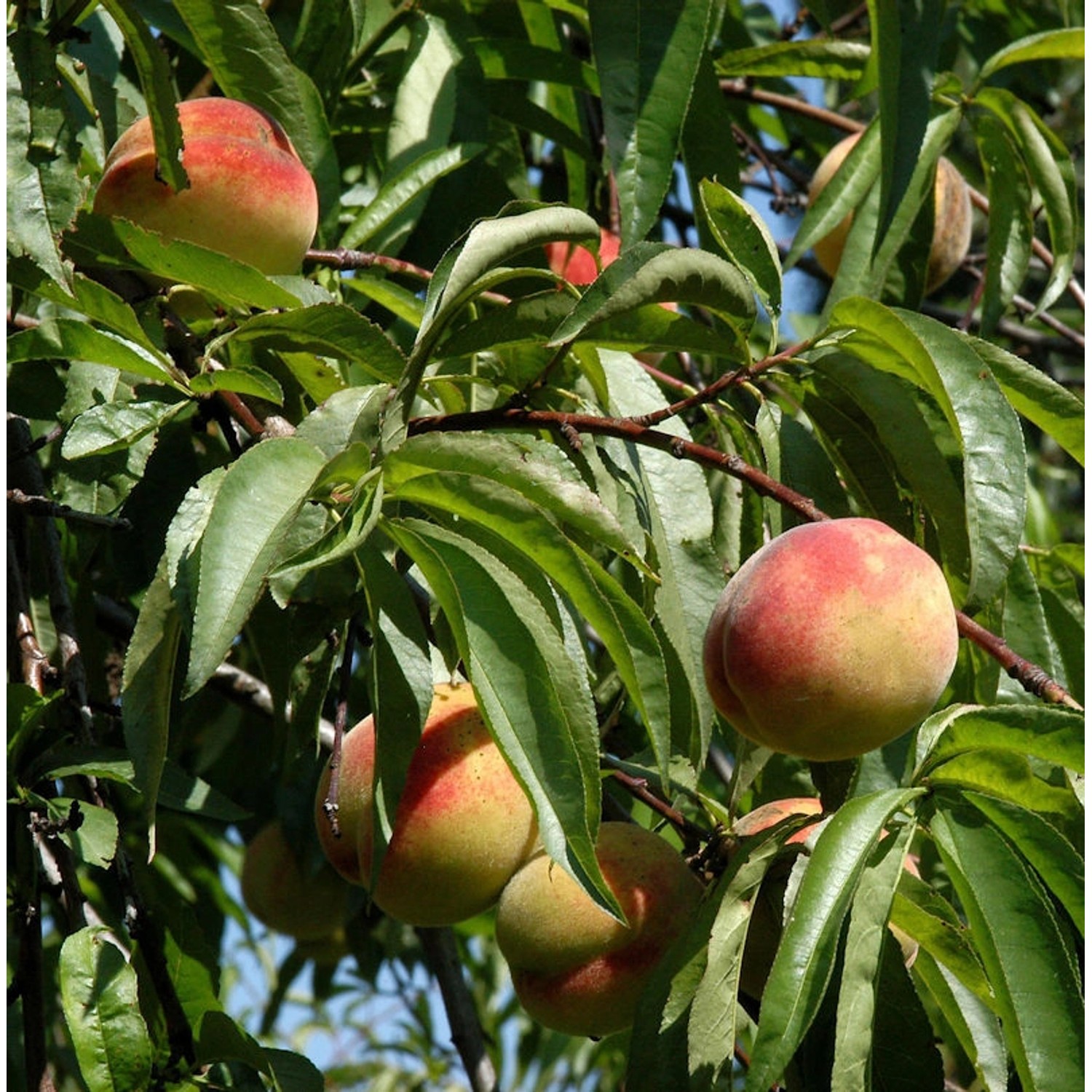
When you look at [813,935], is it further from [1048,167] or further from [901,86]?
[1048,167]

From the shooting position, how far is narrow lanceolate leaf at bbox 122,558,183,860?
115 cm

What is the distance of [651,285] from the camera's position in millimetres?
1137

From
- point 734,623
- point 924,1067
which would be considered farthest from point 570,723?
point 924,1067

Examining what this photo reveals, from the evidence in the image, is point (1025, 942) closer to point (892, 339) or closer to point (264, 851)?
point (892, 339)

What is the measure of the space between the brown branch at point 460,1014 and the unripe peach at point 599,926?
574 mm

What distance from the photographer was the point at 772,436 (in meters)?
1.38

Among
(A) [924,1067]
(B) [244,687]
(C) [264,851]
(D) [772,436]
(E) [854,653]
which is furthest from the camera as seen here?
(C) [264,851]

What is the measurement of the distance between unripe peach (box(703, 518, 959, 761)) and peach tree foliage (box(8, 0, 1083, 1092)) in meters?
0.04

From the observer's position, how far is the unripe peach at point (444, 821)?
1.33 meters

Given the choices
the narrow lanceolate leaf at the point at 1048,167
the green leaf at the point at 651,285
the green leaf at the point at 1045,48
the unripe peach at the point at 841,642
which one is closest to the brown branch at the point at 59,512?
the green leaf at the point at 651,285

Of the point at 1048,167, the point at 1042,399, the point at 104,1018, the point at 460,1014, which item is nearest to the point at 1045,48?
the point at 1048,167

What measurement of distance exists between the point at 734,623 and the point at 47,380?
714mm

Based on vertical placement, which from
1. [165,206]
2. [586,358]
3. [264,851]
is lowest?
[264,851]

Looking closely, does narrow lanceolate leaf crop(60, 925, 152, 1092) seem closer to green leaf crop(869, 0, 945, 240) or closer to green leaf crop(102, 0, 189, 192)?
green leaf crop(102, 0, 189, 192)
